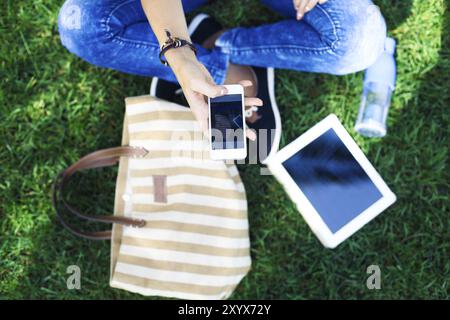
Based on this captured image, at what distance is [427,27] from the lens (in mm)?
1701

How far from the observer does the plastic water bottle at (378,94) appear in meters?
1.67

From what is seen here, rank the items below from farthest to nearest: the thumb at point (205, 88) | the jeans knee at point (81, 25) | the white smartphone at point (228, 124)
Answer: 1. the jeans knee at point (81, 25)
2. the white smartphone at point (228, 124)
3. the thumb at point (205, 88)

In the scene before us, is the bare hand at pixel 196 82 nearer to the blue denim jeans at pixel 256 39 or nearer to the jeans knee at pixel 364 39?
the blue denim jeans at pixel 256 39

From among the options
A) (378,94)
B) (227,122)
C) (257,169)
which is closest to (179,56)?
(227,122)

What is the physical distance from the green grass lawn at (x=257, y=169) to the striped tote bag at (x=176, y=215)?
0.69ft

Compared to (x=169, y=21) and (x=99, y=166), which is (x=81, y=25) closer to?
(x=169, y=21)

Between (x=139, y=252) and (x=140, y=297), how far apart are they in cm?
29

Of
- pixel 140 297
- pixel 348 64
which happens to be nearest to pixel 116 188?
pixel 140 297

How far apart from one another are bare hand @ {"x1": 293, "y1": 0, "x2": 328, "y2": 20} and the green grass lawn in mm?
288

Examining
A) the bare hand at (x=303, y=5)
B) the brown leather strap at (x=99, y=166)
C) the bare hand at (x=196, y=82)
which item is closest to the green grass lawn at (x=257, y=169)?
the brown leather strap at (x=99, y=166)

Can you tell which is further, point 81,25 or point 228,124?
point 81,25

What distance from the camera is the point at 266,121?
5.48 ft

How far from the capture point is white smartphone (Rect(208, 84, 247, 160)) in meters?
1.30

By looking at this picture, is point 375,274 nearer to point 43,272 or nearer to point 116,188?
point 116,188
